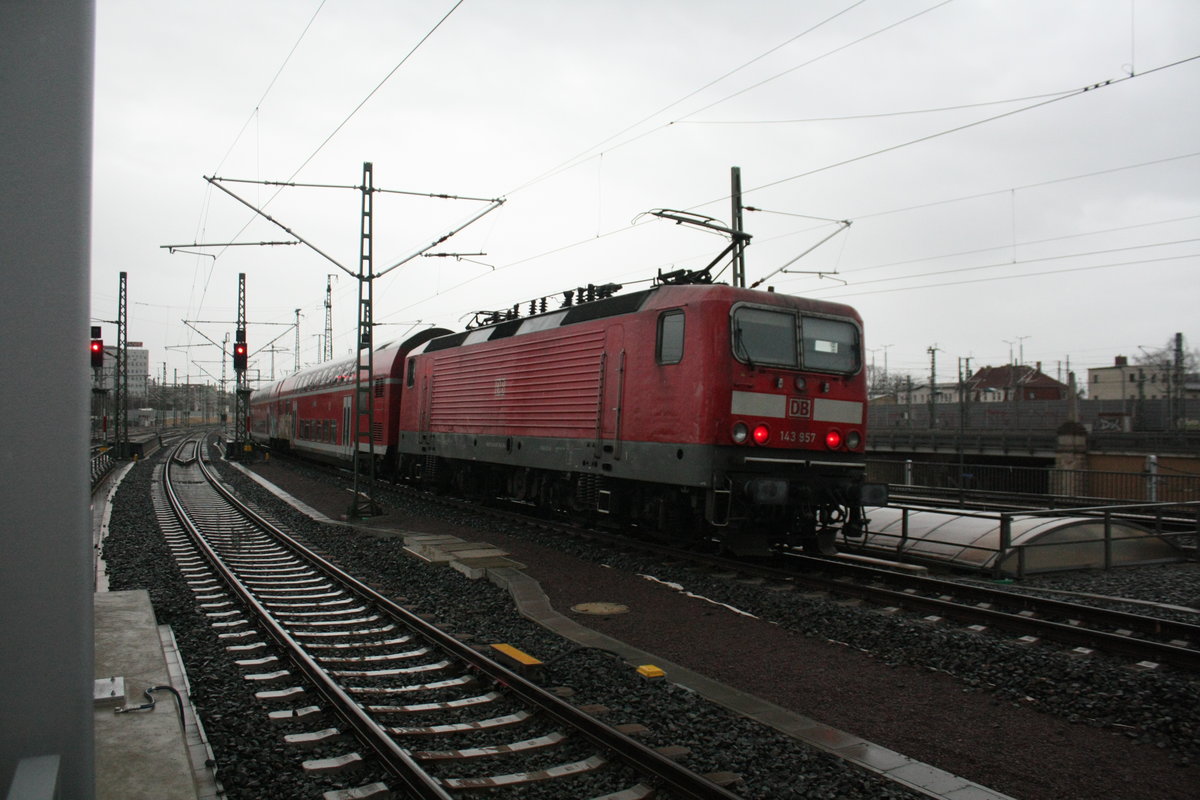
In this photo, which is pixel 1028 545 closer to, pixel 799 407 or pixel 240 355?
pixel 799 407

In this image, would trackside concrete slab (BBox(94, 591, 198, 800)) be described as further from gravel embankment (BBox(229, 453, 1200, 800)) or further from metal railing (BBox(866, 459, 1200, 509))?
metal railing (BBox(866, 459, 1200, 509))

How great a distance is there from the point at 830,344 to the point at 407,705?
7.79 meters

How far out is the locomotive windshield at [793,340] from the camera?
411 inches

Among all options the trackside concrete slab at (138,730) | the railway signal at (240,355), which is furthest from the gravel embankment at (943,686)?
the railway signal at (240,355)

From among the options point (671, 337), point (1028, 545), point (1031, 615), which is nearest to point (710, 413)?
point (671, 337)

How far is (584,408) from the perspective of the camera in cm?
1279

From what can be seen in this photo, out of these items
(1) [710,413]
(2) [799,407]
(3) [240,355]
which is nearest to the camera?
(1) [710,413]

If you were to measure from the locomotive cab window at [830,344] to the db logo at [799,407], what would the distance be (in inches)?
19.4

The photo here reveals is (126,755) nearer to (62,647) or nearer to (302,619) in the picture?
(62,647)

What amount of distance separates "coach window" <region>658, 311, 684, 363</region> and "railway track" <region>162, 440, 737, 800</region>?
4750 millimetres

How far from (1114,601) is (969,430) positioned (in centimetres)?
3441

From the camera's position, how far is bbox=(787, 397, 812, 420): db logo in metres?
10.7

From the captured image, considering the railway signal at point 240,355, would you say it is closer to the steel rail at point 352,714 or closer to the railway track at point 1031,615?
the steel rail at point 352,714

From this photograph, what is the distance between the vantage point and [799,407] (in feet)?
35.3
